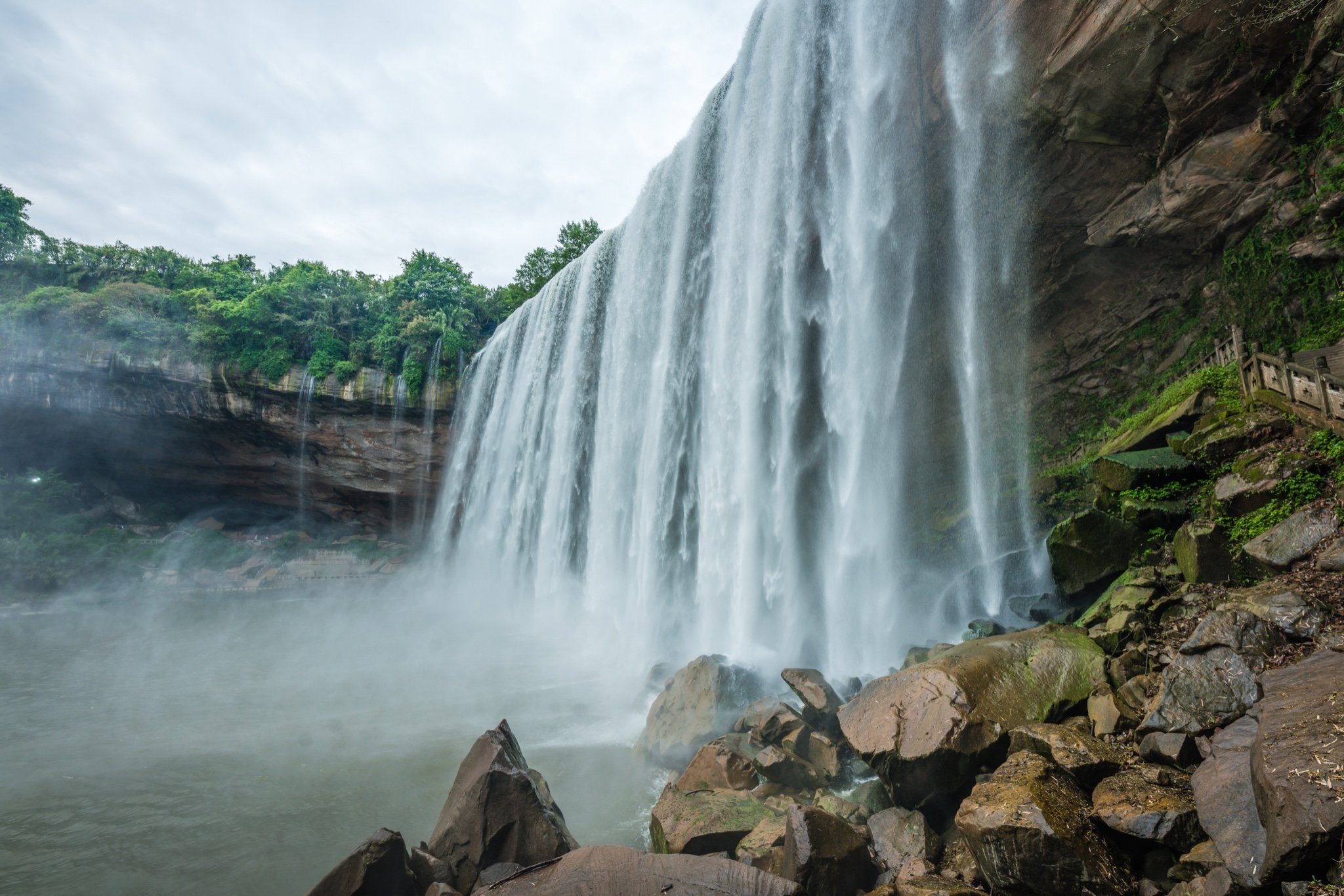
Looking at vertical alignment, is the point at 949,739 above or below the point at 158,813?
above

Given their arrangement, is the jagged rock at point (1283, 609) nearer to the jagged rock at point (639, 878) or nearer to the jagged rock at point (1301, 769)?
the jagged rock at point (1301, 769)

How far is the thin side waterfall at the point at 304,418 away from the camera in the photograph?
25.2 m

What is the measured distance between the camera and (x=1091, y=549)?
661 centimetres

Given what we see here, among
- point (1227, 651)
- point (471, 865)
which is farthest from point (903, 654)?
point (471, 865)

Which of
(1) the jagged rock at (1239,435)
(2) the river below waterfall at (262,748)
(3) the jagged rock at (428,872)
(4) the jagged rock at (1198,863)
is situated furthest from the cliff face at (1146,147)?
(3) the jagged rock at (428,872)

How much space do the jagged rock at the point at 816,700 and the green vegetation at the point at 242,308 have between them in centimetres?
2359

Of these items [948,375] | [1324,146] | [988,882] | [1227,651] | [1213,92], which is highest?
[1213,92]

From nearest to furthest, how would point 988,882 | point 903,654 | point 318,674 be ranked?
point 988,882 < point 903,654 < point 318,674

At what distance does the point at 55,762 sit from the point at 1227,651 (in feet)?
40.3

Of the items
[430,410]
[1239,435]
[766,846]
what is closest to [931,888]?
[766,846]

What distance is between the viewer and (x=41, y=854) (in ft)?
17.7

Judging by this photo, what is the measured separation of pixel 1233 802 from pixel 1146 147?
11.0 metres

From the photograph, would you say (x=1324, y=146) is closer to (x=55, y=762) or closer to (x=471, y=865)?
(x=471, y=865)

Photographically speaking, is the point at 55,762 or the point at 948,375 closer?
the point at 55,762
